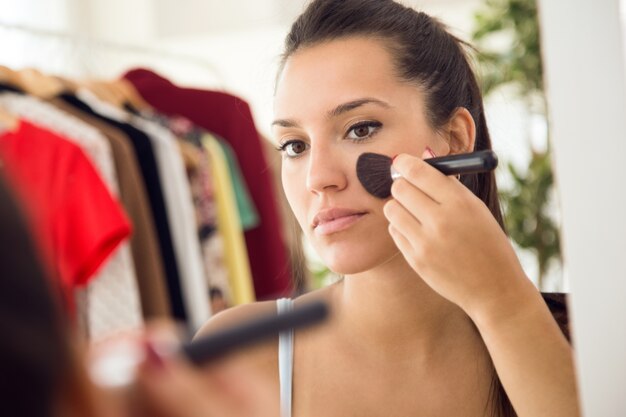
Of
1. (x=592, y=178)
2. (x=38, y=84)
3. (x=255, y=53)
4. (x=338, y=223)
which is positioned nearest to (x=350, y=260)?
(x=338, y=223)

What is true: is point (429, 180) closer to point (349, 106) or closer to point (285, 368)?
point (349, 106)

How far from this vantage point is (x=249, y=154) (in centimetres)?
149

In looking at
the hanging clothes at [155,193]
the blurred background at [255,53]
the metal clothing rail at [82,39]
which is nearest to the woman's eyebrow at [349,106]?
the metal clothing rail at [82,39]

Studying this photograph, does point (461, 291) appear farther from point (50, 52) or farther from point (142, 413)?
point (50, 52)

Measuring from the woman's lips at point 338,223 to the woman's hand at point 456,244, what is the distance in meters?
0.10

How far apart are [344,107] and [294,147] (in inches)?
2.4

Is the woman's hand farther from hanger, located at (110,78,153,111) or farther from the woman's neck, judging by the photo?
hanger, located at (110,78,153,111)

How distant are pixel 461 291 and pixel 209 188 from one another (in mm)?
887

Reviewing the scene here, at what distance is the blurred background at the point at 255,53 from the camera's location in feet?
5.09

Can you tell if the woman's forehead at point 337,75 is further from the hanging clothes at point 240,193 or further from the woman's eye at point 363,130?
the hanging clothes at point 240,193

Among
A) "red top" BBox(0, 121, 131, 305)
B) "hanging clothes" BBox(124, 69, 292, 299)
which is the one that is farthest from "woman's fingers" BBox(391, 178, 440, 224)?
"hanging clothes" BBox(124, 69, 292, 299)

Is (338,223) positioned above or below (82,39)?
below

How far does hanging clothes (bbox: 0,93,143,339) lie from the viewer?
1.02 meters

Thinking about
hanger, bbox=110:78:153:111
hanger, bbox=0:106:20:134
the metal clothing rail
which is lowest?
hanger, bbox=0:106:20:134
